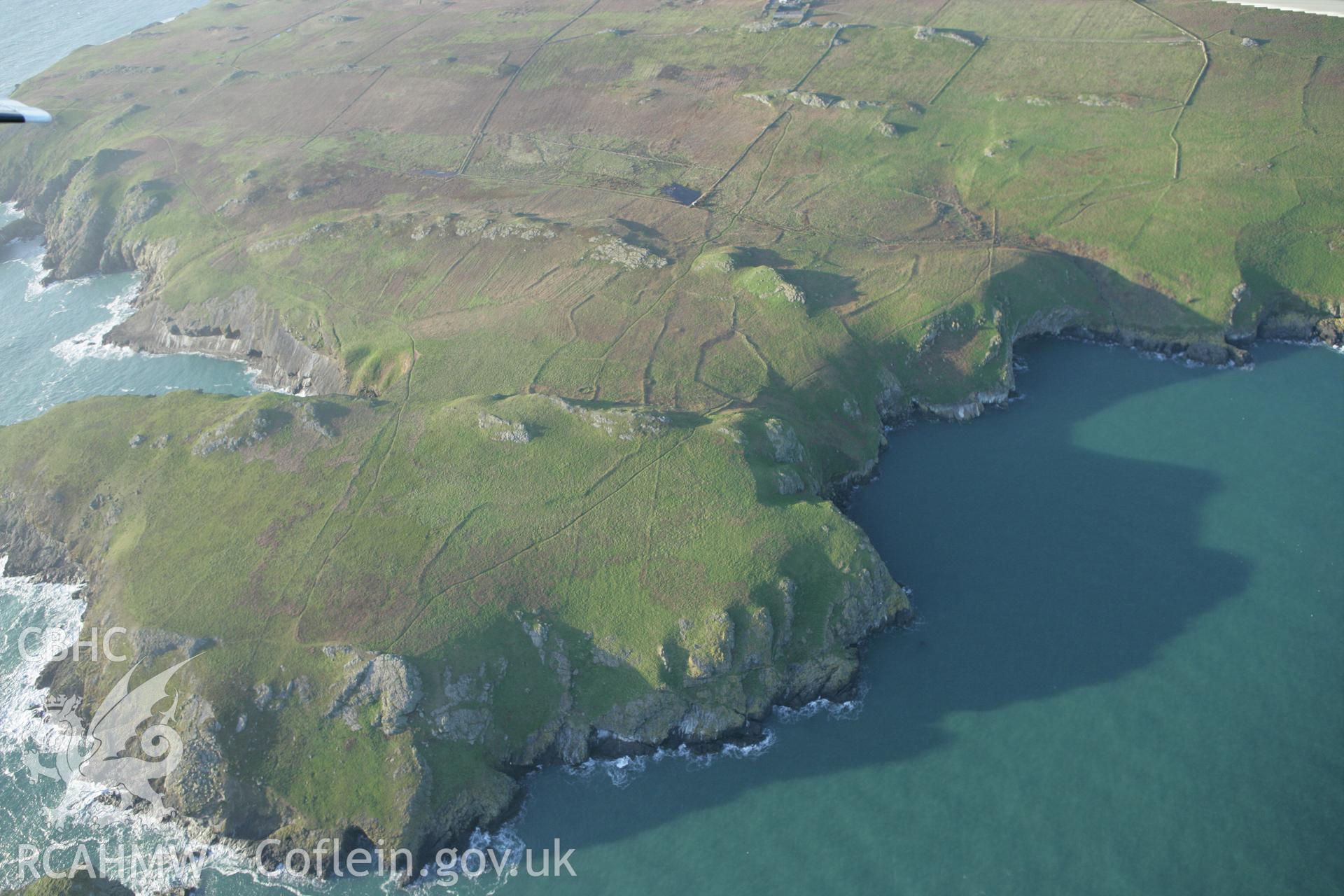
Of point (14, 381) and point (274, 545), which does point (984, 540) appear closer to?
point (274, 545)

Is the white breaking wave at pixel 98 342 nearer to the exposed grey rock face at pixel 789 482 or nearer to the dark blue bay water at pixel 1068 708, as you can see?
the exposed grey rock face at pixel 789 482

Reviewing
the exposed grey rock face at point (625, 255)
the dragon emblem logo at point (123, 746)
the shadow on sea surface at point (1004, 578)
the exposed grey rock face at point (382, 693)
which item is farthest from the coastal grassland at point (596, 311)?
the shadow on sea surface at point (1004, 578)

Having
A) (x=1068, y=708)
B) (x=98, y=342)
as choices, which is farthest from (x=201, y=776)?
(x=98, y=342)

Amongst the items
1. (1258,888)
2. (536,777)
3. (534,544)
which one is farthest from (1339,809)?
(534,544)

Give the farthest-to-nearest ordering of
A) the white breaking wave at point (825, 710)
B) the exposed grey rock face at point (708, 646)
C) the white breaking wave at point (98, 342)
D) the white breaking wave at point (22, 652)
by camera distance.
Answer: the white breaking wave at point (98, 342) < the white breaking wave at point (22, 652) < the white breaking wave at point (825, 710) < the exposed grey rock face at point (708, 646)

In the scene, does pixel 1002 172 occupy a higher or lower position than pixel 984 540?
higher

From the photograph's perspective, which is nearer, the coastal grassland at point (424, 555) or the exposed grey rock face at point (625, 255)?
the coastal grassland at point (424, 555)
